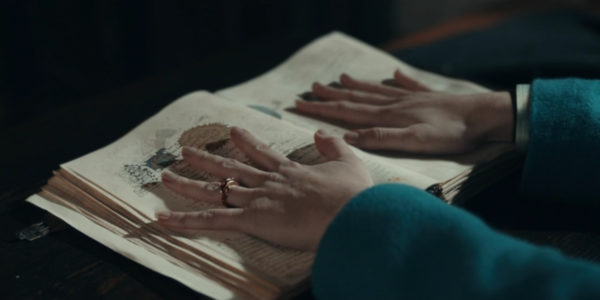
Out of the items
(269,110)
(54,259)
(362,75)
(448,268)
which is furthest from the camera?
(362,75)

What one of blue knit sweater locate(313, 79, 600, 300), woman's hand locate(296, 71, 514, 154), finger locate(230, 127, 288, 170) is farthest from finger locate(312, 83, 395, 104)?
blue knit sweater locate(313, 79, 600, 300)

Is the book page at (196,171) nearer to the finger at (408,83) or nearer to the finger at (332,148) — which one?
the finger at (332,148)

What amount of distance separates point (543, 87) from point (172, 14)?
1168 millimetres

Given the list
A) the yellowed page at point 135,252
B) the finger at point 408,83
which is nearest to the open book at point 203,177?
the yellowed page at point 135,252

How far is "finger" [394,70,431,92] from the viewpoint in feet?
3.31

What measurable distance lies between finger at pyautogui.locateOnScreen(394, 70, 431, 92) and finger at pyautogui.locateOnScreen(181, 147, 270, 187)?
363 millimetres

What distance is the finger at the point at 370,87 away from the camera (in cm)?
99

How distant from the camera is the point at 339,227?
625 millimetres

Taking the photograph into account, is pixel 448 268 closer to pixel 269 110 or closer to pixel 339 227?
pixel 339 227

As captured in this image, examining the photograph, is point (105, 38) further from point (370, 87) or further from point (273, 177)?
point (273, 177)

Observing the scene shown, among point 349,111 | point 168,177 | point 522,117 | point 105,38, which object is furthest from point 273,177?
point 105,38

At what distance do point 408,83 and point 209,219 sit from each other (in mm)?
453

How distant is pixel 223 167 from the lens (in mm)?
784

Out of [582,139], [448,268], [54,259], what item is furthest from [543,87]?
[54,259]
